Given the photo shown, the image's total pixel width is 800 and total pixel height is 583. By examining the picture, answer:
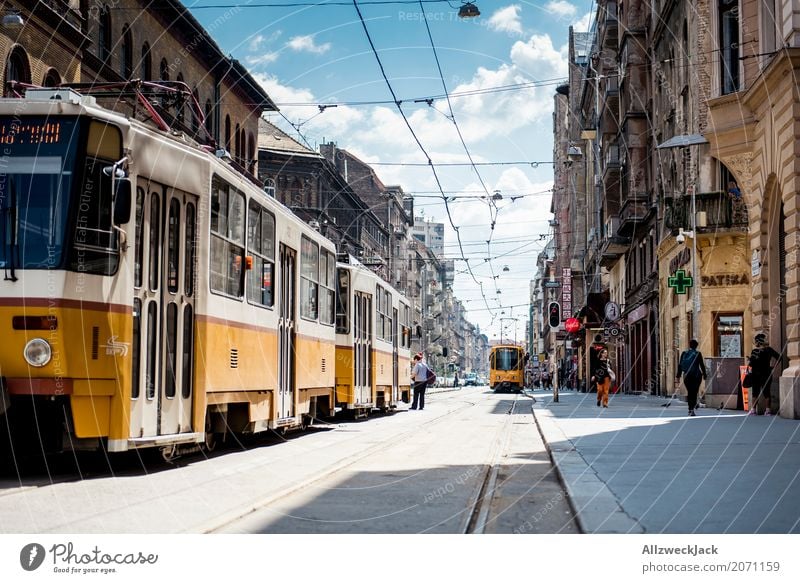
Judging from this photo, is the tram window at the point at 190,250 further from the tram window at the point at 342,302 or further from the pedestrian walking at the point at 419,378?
the pedestrian walking at the point at 419,378

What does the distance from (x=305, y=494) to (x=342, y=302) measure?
508 inches

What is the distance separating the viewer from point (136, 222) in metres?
10.5

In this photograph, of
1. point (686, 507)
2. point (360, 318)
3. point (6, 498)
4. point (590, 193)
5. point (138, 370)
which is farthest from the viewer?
point (590, 193)

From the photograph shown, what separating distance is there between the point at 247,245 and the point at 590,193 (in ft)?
187

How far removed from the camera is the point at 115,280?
32.8 feet

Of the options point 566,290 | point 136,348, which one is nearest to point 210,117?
point 136,348

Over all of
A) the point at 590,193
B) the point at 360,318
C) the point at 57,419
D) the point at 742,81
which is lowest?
the point at 57,419

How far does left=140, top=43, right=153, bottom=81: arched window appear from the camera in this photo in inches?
1375

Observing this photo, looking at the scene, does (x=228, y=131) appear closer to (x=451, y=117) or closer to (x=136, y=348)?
(x=451, y=117)

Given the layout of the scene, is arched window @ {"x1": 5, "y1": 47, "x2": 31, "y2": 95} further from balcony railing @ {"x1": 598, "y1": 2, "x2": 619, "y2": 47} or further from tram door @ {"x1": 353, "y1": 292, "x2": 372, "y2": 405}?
balcony railing @ {"x1": 598, "y1": 2, "x2": 619, "y2": 47}

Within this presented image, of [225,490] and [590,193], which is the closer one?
[225,490]
